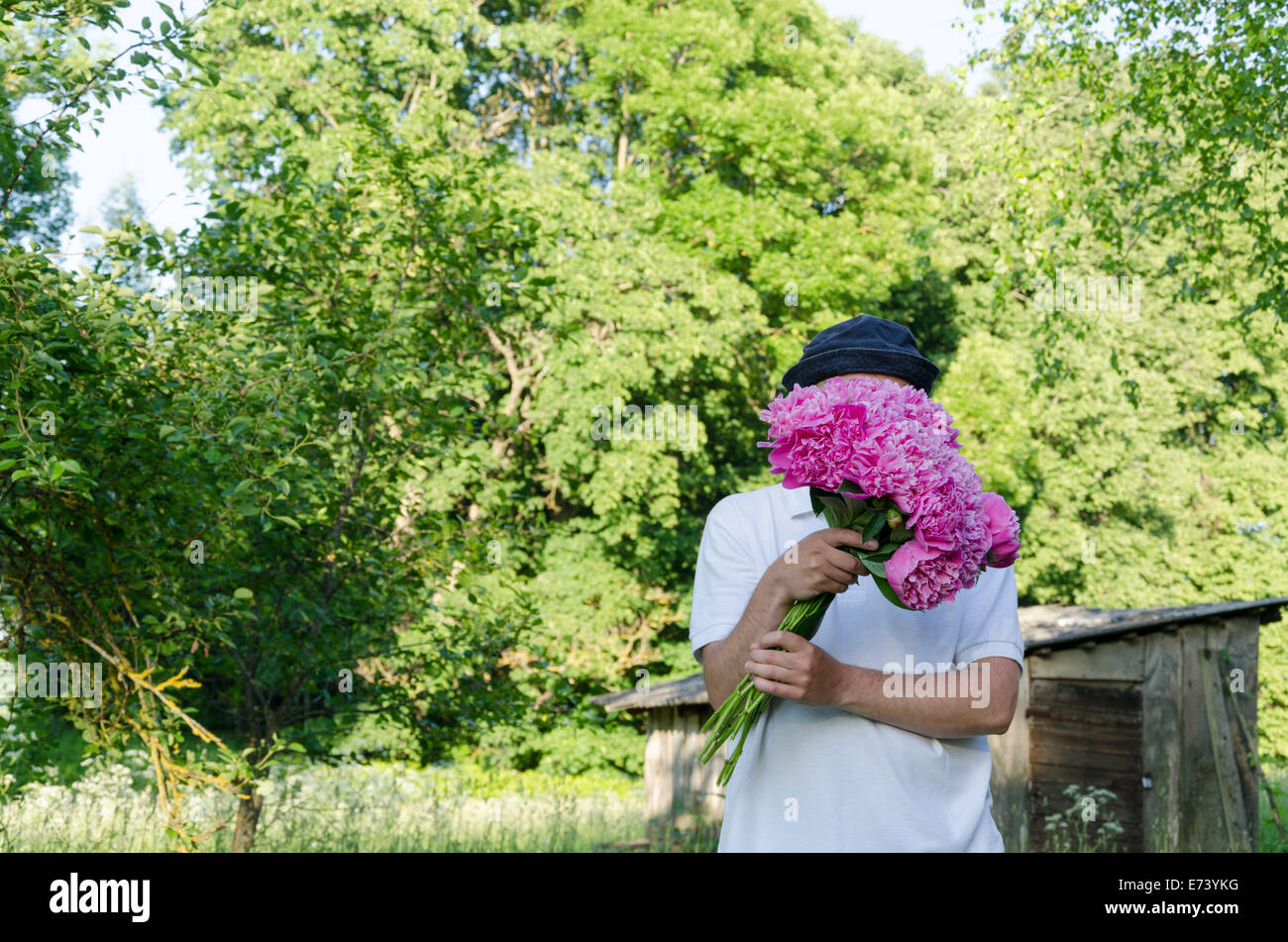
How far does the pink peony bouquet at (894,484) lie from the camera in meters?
2.05

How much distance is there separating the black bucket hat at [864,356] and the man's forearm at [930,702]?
630 mm

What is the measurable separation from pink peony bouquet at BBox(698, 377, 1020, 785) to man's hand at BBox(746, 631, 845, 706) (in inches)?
2.6

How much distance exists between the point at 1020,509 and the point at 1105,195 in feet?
52.2

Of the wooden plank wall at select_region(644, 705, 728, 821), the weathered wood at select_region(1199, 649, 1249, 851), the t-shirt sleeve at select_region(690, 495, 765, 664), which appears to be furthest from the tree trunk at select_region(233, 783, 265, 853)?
the wooden plank wall at select_region(644, 705, 728, 821)

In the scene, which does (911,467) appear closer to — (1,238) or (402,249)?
(1,238)

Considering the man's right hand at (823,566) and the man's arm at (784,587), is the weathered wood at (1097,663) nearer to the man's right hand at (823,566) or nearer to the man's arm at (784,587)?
the man's arm at (784,587)

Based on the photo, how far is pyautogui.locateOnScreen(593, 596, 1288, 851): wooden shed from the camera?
45.1 feet

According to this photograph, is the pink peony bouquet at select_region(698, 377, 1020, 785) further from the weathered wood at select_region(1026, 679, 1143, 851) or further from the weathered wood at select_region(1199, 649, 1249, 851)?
the weathered wood at select_region(1026, 679, 1143, 851)

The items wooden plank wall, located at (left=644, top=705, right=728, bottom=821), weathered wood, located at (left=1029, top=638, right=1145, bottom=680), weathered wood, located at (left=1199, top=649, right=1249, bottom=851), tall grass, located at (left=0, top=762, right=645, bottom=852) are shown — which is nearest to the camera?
tall grass, located at (left=0, top=762, right=645, bottom=852)

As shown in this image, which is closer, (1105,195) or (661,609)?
(1105,195)

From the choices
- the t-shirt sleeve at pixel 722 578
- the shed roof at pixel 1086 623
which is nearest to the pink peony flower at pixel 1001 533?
Result: the t-shirt sleeve at pixel 722 578

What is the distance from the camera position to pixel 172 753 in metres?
5.54
